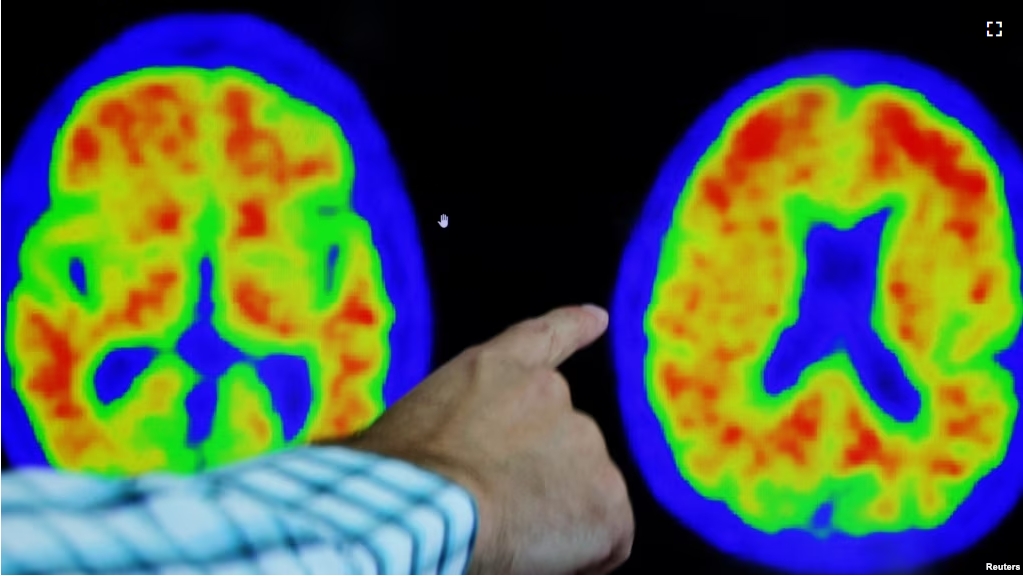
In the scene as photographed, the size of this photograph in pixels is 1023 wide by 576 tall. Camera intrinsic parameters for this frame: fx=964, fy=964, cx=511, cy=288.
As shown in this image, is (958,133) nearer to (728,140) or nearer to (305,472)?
(728,140)

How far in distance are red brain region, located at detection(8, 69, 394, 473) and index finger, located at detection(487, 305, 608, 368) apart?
0.12 meters

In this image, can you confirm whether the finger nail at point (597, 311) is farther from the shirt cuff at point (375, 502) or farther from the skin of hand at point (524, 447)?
the shirt cuff at point (375, 502)

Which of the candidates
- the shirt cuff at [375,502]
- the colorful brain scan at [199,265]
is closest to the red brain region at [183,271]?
the colorful brain scan at [199,265]

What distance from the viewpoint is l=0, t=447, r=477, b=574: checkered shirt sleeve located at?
42 cm

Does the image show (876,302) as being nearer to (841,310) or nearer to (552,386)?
(841,310)

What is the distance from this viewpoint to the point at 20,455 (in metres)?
0.81

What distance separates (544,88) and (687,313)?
0.72ft

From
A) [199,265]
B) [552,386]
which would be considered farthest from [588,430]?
[199,265]

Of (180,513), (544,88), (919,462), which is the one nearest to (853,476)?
(919,462)

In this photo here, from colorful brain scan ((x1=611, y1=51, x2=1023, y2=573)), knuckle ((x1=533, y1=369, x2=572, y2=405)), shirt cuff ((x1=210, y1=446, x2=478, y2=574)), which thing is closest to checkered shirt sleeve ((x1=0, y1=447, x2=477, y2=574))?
shirt cuff ((x1=210, y1=446, x2=478, y2=574))

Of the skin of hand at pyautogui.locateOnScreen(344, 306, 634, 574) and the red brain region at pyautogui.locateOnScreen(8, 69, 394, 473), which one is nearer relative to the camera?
the skin of hand at pyautogui.locateOnScreen(344, 306, 634, 574)

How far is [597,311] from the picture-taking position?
2.57 feet

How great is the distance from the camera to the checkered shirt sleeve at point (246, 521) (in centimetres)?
42

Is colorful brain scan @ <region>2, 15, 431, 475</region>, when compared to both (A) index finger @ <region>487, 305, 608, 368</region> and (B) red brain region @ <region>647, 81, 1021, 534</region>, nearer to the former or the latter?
(A) index finger @ <region>487, 305, 608, 368</region>
